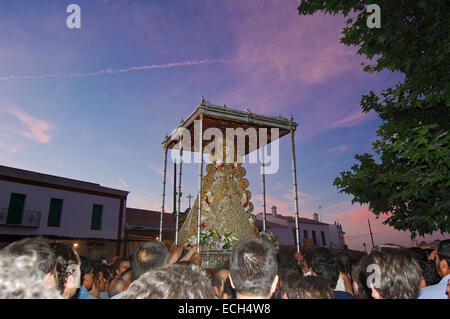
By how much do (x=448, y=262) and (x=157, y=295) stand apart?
421 centimetres

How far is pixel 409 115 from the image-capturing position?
7469 millimetres

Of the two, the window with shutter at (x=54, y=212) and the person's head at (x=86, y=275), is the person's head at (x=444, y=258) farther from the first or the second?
the window with shutter at (x=54, y=212)

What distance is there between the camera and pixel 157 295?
4.90 ft

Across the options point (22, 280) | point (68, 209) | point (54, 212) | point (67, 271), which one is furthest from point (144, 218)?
point (22, 280)

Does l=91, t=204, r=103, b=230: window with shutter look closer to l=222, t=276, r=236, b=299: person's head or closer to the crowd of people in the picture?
the crowd of people

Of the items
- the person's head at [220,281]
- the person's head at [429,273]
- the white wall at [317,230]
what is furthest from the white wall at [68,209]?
the white wall at [317,230]

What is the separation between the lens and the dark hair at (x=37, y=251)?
1.78m

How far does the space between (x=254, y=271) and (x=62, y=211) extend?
2081 cm

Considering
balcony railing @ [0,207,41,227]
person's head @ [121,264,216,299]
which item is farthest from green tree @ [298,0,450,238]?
balcony railing @ [0,207,41,227]

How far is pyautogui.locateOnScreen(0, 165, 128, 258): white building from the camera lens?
56.3 feet

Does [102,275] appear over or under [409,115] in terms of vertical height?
under

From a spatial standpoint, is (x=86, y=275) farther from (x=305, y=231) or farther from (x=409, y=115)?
(x=305, y=231)

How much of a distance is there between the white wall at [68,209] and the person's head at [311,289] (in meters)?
20.0
